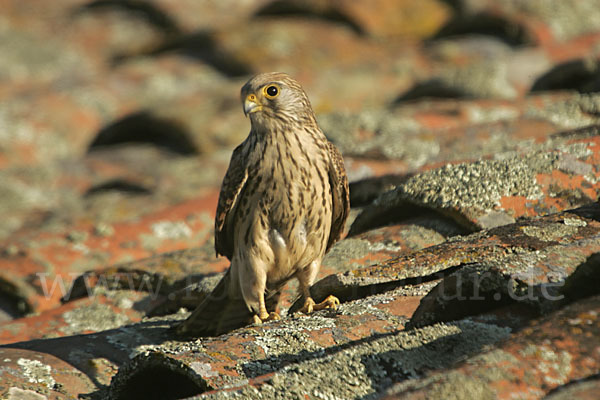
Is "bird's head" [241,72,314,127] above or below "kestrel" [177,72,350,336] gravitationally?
above

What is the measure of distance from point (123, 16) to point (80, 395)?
1207 cm

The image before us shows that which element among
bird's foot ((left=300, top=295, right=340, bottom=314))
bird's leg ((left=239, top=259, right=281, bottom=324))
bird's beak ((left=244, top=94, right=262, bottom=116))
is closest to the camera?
bird's foot ((left=300, top=295, right=340, bottom=314))

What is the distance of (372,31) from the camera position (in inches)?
432

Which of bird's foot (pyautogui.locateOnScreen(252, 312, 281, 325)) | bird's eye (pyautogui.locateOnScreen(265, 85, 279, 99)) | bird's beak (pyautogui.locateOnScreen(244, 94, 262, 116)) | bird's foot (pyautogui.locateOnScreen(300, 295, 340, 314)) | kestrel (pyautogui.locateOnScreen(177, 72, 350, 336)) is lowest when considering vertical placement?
bird's foot (pyautogui.locateOnScreen(252, 312, 281, 325))

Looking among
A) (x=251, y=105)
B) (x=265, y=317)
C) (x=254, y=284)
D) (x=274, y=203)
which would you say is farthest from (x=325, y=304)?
(x=251, y=105)

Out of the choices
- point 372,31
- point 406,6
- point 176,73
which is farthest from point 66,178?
point 406,6

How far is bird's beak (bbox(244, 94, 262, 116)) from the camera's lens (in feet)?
13.4

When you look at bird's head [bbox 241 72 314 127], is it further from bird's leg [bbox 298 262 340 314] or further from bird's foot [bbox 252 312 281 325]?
bird's foot [bbox 252 312 281 325]

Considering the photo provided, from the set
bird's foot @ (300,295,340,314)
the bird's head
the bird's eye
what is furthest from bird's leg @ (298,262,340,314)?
the bird's eye

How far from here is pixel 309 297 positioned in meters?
3.73

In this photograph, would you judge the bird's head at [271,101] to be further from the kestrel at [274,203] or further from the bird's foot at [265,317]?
the bird's foot at [265,317]

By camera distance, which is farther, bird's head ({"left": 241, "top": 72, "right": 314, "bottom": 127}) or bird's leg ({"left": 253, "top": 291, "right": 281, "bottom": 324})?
bird's head ({"left": 241, "top": 72, "right": 314, "bottom": 127})

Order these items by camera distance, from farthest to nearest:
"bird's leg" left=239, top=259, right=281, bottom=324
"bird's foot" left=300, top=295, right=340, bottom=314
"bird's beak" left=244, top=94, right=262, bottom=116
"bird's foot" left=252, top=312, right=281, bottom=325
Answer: "bird's beak" left=244, top=94, right=262, bottom=116, "bird's leg" left=239, top=259, right=281, bottom=324, "bird's foot" left=252, top=312, right=281, bottom=325, "bird's foot" left=300, top=295, right=340, bottom=314

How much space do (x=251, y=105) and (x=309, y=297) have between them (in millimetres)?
1145
